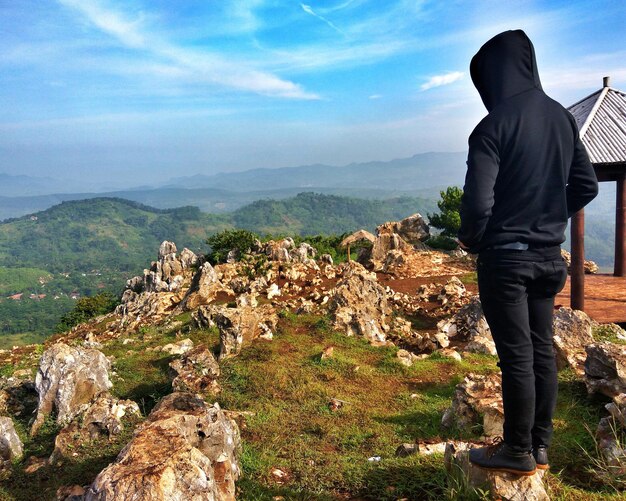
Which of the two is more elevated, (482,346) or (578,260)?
(578,260)

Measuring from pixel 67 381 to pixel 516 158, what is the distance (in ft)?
27.9

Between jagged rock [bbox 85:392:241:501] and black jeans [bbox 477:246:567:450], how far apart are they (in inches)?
91.7

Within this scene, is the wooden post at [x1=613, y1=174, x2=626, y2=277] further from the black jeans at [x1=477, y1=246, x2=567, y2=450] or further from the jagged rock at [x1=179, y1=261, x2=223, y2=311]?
the jagged rock at [x1=179, y1=261, x2=223, y2=311]

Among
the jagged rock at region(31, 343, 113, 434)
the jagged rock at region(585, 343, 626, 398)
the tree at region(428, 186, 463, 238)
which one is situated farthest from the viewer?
the tree at region(428, 186, 463, 238)

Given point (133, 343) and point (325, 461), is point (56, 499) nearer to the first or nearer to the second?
point (325, 461)

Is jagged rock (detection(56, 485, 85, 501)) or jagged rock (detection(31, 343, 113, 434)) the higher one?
jagged rock (detection(56, 485, 85, 501))

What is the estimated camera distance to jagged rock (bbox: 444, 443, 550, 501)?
3.36 m

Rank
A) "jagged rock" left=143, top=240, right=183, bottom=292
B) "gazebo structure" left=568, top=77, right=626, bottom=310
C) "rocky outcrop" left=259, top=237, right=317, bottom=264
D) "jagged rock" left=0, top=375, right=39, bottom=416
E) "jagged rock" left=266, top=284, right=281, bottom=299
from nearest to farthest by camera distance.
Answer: "jagged rock" left=0, top=375, right=39, bottom=416, "gazebo structure" left=568, top=77, right=626, bottom=310, "jagged rock" left=266, top=284, right=281, bottom=299, "rocky outcrop" left=259, top=237, right=317, bottom=264, "jagged rock" left=143, top=240, right=183, bottom=292

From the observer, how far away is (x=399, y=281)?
17.5 meters

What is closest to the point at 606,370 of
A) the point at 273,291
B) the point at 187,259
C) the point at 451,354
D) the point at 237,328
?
the point at 451,354

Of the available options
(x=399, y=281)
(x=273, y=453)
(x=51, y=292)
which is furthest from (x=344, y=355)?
(x=51, y=292)

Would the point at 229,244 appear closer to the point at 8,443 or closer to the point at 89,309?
the point at 89,309

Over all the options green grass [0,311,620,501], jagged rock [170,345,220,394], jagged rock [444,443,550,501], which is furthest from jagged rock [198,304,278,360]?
jagged rock [444,443,550,501]

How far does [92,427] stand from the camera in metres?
6.79
